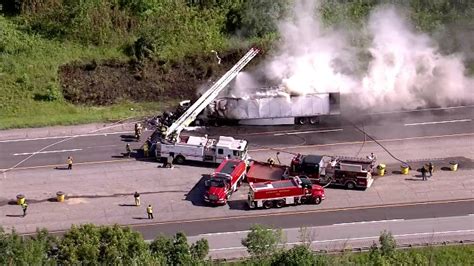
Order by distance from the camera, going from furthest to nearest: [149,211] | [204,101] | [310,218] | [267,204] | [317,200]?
[204,101] < [317,200] < [267,204] < [149,211] < [310,218]

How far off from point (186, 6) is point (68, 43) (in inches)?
414

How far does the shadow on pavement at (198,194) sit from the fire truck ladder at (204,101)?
465 centimetres

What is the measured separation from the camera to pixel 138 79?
6291 centimetres

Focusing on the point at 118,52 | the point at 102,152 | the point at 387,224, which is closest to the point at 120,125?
the point at 102,152

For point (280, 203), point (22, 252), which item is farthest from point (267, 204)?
point (22, 252)

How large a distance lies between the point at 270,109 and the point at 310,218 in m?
12.9

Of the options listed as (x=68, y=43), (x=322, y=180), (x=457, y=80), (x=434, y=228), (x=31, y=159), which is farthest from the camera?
(x=68, y=43)

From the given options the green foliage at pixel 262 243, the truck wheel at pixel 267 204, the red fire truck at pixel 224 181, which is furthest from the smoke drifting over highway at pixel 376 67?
the green foliage at pixel 262 243

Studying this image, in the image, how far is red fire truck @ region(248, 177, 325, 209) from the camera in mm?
45969

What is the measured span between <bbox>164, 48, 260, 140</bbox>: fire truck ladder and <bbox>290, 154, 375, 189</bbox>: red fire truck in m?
8.81

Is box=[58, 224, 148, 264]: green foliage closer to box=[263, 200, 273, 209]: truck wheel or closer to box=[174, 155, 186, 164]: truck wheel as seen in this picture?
box=[263, 200, 273, 209]: truck wheel

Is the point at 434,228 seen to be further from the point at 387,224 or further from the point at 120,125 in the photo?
the point at 120,125

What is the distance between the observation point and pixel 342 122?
5753 cm

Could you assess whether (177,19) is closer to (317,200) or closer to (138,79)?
(138,79)
